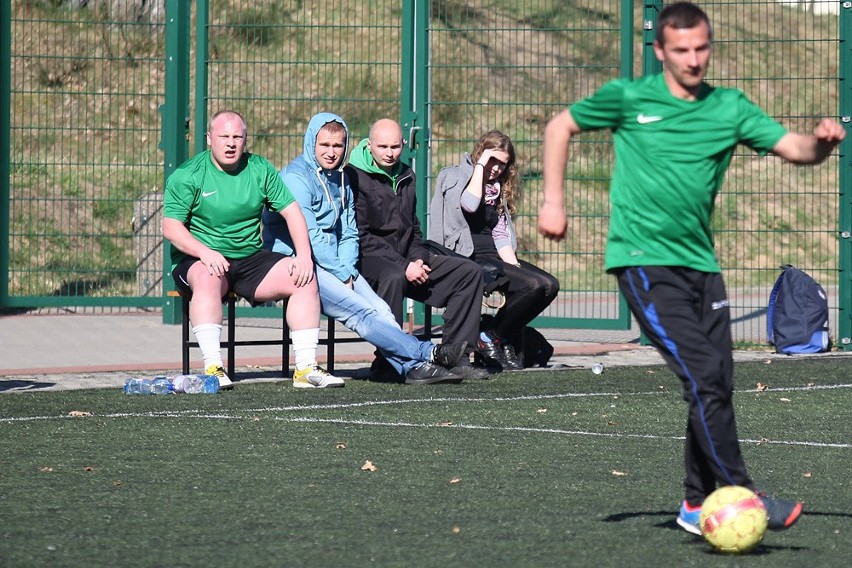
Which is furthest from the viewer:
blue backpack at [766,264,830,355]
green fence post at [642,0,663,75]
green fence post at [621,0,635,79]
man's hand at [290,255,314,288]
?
green fence post at [621,0,635,79]

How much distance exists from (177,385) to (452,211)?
2.39m

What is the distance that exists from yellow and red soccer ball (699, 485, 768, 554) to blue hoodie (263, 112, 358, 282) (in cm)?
511

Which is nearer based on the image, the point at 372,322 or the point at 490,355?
the point at 372,322

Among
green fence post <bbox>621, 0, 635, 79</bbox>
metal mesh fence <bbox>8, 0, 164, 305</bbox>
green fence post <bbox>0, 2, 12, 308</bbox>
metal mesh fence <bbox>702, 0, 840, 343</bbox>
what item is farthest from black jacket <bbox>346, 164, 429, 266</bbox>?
green fence post <bbox>0, 2, 12, 308</bbox>

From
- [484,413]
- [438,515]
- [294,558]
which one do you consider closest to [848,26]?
[484,413]

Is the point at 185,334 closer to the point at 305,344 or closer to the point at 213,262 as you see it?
the point at 213,262

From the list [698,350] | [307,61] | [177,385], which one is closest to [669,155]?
[698,350]

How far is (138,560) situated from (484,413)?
3765 millimetres

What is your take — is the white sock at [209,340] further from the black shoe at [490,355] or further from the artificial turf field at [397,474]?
the black shoe at [490,355]

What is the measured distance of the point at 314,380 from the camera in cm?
947

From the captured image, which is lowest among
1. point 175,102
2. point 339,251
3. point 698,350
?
point 698,350

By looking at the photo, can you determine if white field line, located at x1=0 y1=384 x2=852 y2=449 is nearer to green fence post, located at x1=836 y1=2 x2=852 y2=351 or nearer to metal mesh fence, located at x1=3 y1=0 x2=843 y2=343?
green fence post, located at x1=836 y1=2 x2=852 y2=351

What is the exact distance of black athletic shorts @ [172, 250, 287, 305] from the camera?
9461mm

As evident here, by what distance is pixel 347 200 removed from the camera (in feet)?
32.7
